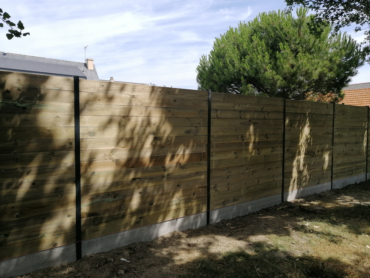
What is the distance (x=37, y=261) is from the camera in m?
3.07

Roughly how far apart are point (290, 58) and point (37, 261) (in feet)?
36.5

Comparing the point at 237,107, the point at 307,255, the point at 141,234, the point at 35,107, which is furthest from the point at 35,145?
the point at 307,255

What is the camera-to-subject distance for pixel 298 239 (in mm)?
4383

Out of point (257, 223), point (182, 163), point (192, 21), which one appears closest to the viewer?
point (182, 163)

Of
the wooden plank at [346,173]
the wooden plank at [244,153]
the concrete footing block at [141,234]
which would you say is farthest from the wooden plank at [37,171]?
the wooden plank at [346,173]

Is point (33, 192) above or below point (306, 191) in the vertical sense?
above

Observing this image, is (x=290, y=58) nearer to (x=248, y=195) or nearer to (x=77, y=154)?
(x=248, y=195)

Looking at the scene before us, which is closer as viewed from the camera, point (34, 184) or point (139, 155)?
point (34, 184)

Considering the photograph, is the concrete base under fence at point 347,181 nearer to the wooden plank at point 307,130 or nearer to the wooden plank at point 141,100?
the wooden plank at point 307,130

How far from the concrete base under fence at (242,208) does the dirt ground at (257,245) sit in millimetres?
106

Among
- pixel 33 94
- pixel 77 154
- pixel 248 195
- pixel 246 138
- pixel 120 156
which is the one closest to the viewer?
pixel 33 94

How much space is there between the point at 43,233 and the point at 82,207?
1.61 ft

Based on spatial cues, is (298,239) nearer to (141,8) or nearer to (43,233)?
(43,233)

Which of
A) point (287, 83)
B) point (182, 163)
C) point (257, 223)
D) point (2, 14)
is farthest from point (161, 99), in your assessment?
point (287, 83)
